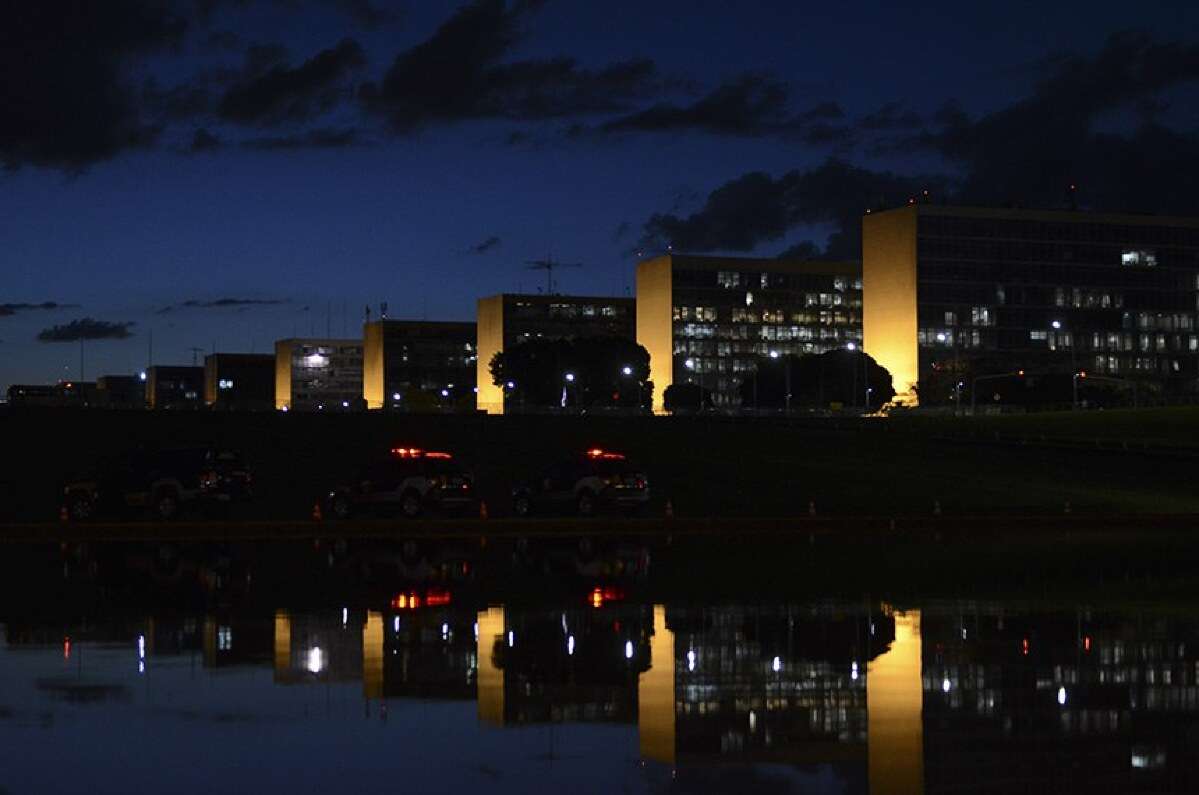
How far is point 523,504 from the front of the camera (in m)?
44.3

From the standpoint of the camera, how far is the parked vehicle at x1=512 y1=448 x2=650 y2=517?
43438 millimetres

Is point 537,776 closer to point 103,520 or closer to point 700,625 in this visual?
point 700,625

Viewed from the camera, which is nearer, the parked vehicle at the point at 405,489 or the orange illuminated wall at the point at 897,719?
the orange illuminated wall at the point at 897,719

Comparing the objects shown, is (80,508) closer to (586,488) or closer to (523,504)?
(523,504)

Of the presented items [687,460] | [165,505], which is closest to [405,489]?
[165,505]

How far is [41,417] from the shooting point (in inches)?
3241

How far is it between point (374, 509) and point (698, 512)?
29.7 ft

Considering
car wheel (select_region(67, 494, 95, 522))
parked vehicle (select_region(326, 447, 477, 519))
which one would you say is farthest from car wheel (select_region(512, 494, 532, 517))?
car wheel (select_region(67, 494, 95, 522))

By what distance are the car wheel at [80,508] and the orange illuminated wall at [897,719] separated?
88.7ft

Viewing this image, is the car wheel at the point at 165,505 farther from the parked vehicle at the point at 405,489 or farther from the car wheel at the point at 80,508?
the parked vehicle at the point at 405,489

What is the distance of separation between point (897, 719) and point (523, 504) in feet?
103

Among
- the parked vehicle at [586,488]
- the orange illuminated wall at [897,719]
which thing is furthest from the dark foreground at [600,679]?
the parked vehicle at [586,488]

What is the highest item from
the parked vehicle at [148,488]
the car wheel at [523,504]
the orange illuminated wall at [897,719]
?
the parked vehicle at [148,488]

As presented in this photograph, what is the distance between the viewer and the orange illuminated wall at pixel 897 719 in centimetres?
1091
